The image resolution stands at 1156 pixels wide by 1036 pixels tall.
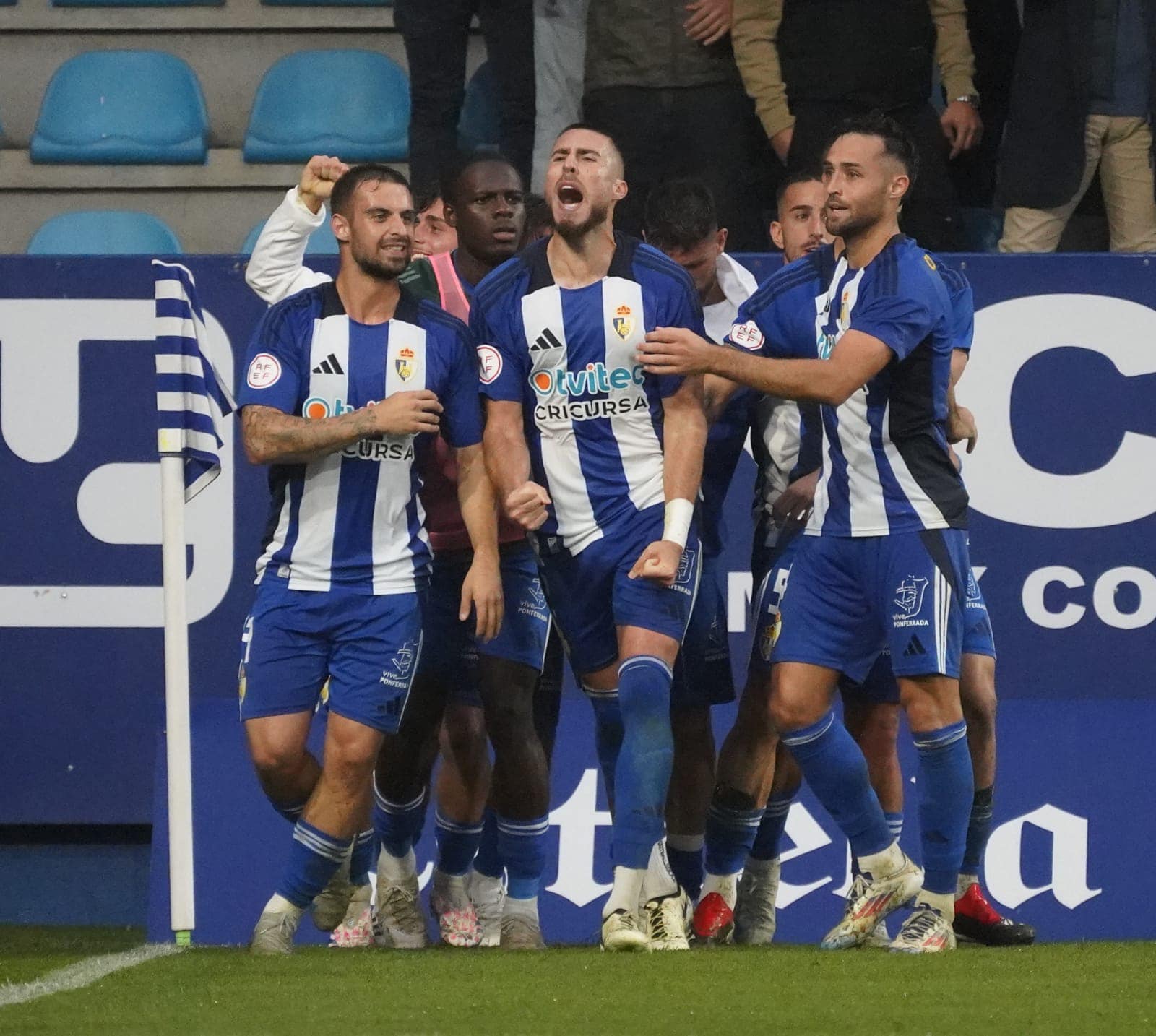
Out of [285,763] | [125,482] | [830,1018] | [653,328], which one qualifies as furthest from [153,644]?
[830,1018]

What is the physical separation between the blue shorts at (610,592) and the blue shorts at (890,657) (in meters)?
0.74

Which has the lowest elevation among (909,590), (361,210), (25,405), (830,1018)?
(830,1018)

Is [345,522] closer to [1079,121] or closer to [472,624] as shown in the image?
[472,624]

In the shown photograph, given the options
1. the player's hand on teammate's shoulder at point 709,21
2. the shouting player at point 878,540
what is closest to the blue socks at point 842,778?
the shouting player at point 878,540

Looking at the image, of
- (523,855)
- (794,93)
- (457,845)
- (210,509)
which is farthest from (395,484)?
(794,93)

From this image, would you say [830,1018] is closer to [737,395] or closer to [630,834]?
[630,834]

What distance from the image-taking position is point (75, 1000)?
4543 millimetres

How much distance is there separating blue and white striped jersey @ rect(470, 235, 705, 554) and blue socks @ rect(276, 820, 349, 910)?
3.33 ft

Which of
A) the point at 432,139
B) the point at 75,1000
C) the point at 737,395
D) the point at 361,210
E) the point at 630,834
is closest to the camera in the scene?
the point at 75,1000

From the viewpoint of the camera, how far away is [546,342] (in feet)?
17.9

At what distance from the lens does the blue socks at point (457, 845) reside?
611 cm

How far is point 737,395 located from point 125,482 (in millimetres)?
2540

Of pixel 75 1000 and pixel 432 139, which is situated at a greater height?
pixel 432 139

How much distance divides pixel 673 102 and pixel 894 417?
278 centimetres
